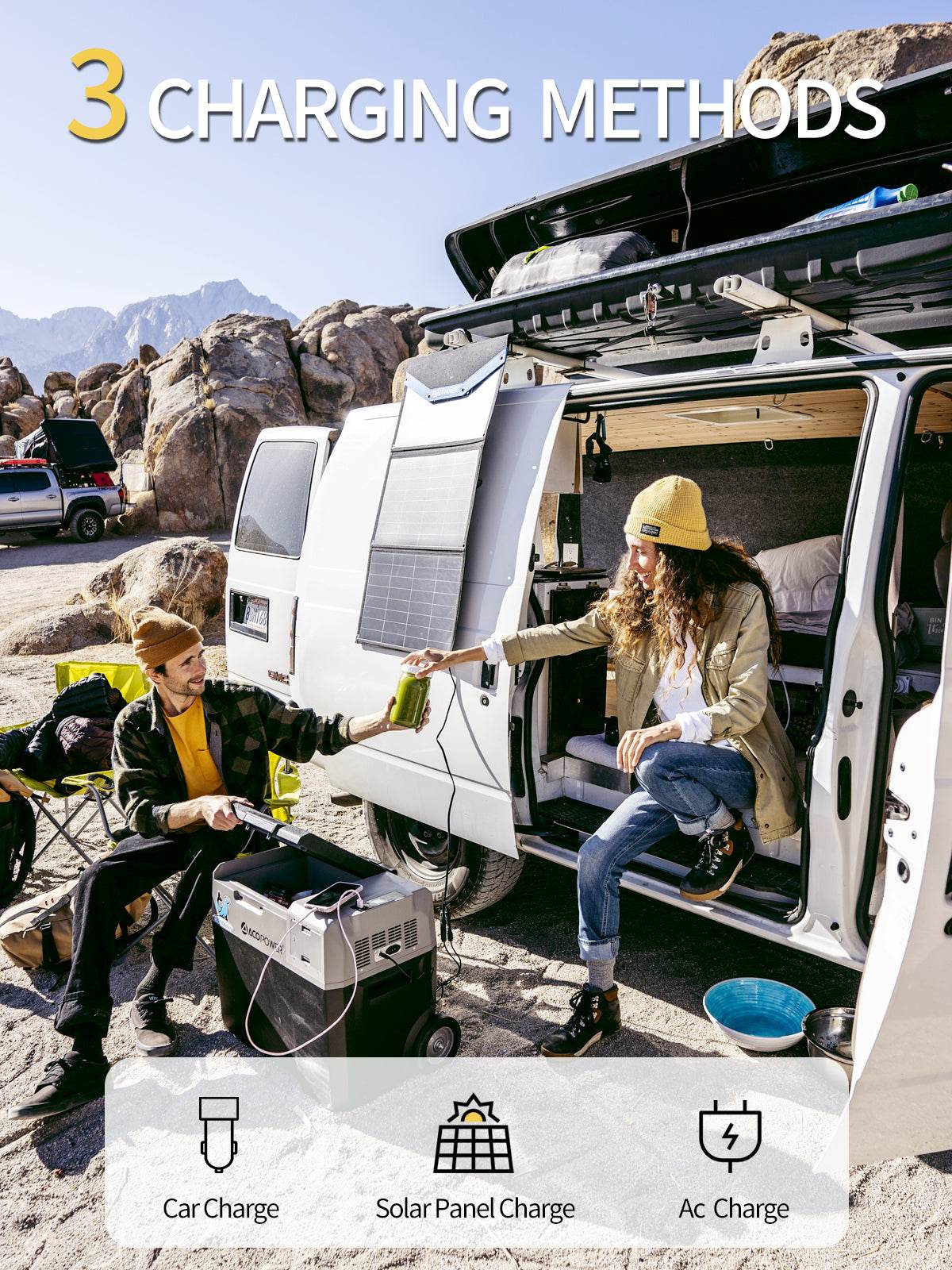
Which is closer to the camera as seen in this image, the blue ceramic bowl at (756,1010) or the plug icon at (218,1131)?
the plug icon at (218,1131)

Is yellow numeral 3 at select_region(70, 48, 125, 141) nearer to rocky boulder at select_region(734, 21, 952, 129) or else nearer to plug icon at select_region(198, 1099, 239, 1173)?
plug icon at select_region(198, 1099, 239, 1173)

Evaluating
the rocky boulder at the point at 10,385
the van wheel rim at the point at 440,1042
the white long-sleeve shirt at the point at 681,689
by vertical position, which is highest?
the rocky boulder at the point at 10,385

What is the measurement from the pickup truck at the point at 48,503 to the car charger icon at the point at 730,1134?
19.8m

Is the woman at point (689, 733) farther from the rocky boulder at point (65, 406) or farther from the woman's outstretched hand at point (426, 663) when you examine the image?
the rocky boulder at point (65, 406)

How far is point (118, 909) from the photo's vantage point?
3201mm

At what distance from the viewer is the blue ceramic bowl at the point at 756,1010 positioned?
2.98m

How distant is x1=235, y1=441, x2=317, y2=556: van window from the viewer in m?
4.64

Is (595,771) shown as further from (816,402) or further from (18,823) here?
(18,823)

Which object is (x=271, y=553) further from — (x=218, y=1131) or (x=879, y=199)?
(x=879, y=199)

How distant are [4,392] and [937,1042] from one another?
38243mm

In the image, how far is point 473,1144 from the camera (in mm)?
2637

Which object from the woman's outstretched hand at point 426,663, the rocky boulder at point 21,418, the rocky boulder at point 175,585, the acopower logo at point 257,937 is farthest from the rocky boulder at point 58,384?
the acopower logo at point 257,937

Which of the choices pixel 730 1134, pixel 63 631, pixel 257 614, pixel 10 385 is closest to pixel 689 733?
pixel 730 1134

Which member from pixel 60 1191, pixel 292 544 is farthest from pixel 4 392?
pixel 60 1191
